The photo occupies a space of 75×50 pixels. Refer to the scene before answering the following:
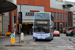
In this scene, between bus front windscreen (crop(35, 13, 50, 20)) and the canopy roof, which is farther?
the canopy roof

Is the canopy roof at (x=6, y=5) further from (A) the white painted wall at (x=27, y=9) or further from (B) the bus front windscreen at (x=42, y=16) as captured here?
(A) the white painted wall at (x=27, y=9)

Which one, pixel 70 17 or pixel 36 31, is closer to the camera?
pixel 36 31

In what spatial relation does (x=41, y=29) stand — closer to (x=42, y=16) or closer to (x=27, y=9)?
(x=42, y=16)

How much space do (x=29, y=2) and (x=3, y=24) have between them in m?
21.3

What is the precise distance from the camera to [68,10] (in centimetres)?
9719

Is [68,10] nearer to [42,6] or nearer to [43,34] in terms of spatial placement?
[42,6]

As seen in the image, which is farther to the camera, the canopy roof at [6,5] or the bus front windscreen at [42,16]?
the canopy roof at [6,5]

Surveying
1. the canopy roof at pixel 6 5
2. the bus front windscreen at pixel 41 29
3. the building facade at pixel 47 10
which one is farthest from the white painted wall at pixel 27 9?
the bus front windscreen at pixel 41 29

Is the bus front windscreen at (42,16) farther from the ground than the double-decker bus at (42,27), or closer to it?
farther from the ground

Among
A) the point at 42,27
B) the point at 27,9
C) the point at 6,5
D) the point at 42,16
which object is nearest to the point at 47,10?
the point at 27,9

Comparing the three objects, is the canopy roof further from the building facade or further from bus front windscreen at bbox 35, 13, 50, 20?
the building facade

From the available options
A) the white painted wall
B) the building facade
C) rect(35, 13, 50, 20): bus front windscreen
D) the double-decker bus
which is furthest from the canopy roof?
the white painted wall

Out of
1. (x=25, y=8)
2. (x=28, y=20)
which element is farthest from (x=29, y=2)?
(x=28, y=20)

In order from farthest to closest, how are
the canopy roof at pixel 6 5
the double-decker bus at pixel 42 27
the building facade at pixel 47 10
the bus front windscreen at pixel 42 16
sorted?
the building facade at pixel 47 10 → the canopy roof at pixel 6 5 → the bus front windscreen at pixel 42 16 → the double-decker bus at pixel 42 27
